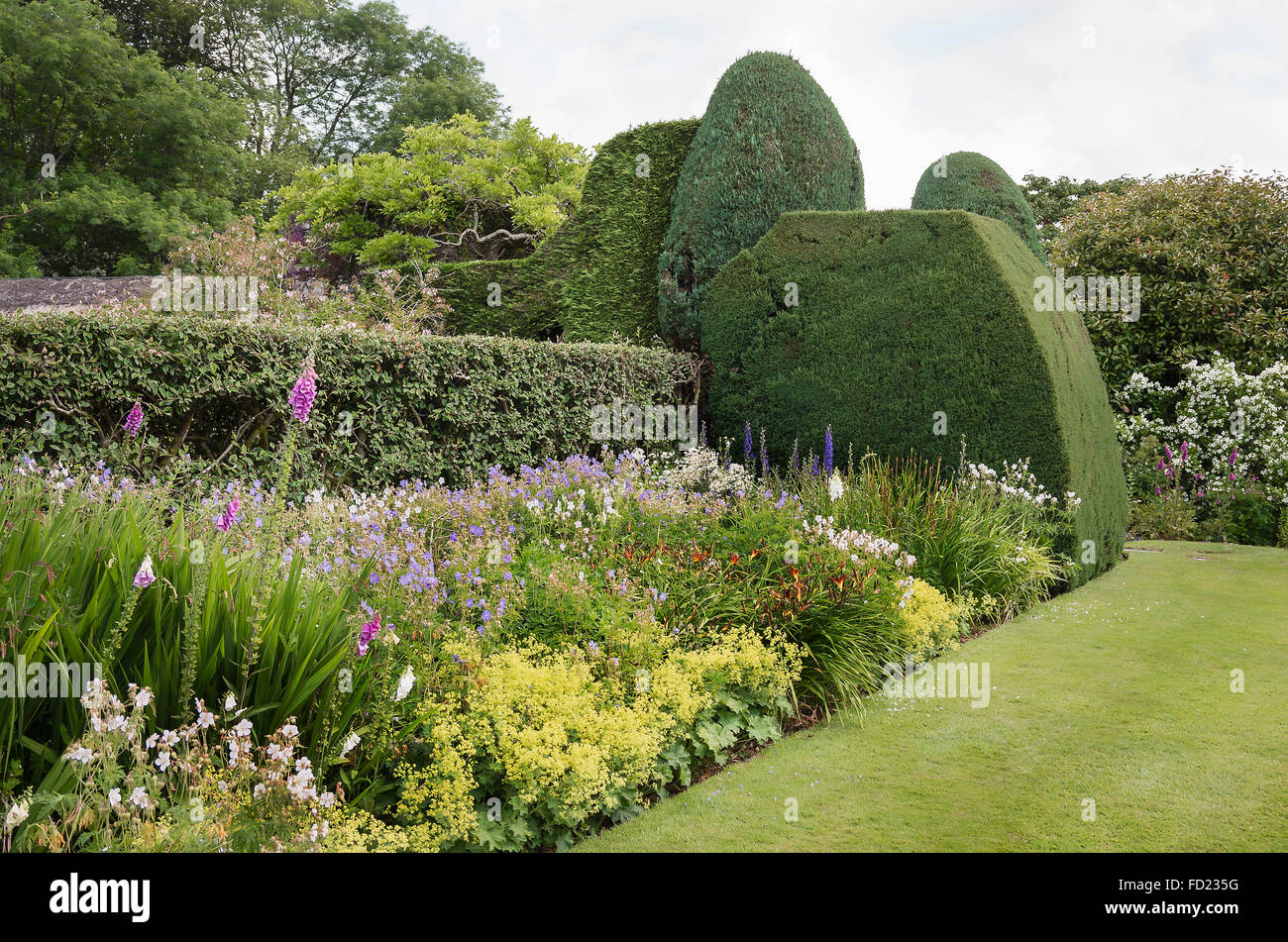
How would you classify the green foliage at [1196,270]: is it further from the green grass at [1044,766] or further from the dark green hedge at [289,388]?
A: the dark green hedge at [289,388]

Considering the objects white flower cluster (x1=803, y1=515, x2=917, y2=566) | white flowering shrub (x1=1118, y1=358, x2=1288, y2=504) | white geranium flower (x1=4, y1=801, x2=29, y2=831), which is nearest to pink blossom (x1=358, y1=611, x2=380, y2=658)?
white geranium flower (x1=4, y1=801, x2=29, y2=831)

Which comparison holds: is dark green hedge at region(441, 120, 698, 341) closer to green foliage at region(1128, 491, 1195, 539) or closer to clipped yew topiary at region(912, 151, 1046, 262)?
clipped yew topiary at region(912, 151, 1046, 262)

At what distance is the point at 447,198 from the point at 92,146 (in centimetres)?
1154

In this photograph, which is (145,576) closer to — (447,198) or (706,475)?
(706,475)

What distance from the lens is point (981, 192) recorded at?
45.7ft

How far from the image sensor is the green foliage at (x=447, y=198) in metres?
20.1

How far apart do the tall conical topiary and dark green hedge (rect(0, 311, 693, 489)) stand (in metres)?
2.37

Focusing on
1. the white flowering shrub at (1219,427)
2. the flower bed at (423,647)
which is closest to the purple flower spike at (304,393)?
the flower bed at (423,647)

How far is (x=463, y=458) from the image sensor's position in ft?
26.1

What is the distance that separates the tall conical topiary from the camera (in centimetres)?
1078
